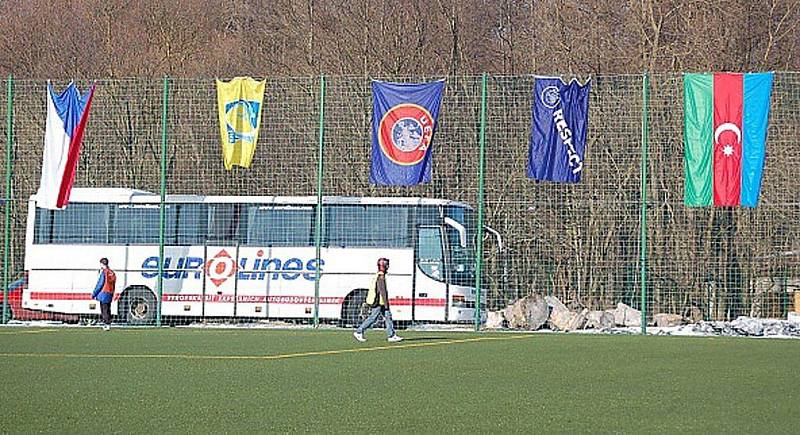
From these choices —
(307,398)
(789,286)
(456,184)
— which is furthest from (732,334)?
(307,398)

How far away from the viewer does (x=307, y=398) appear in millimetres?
13508

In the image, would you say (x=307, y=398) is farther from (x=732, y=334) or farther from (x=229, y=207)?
(x=229, y=207)

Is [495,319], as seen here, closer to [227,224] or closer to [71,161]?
[227,224]

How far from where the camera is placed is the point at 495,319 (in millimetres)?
30016

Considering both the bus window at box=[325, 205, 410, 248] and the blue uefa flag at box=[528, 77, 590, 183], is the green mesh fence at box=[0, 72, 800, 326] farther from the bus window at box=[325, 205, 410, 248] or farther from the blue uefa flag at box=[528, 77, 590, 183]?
the blue uefa flag at box=[528, 77, 590, 183]

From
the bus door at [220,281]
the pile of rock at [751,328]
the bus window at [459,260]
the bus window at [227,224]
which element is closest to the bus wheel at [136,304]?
the bus door at [220,281]

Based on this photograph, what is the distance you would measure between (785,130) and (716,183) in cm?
289

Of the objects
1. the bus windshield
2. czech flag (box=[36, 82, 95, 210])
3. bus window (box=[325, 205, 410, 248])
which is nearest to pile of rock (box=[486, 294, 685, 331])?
the bus windshield

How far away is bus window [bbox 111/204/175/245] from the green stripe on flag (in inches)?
478

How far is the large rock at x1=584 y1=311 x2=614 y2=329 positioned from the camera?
29.6 meters

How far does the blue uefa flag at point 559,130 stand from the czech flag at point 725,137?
6.67ft

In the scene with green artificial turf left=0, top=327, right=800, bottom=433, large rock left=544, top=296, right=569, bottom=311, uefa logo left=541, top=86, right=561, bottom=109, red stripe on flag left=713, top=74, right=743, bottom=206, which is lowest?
green artificial turf left=0, top=327, right=800, bottom=433

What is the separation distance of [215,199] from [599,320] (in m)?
9.43

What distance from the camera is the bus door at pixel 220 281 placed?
32.2m
